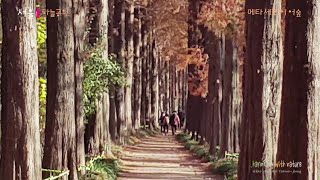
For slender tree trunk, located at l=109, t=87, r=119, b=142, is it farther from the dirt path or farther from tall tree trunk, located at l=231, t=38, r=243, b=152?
tall tree trunk, located at l=231, t=38, r=243, b=152

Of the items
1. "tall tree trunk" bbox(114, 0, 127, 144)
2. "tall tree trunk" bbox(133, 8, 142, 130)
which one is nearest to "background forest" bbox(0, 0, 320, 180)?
"tall tree trunk" bbox(114, 0, 127, 144)

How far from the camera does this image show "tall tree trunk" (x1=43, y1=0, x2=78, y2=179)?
14.6m

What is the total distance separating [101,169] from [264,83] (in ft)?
26.0

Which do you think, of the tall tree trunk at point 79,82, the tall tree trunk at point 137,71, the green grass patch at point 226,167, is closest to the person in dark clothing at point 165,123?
the tall tree trunk at point 137,71

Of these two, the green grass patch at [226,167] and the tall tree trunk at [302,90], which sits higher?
the tall tree trunk at [302,90]

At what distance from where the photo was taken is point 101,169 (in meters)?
20.2

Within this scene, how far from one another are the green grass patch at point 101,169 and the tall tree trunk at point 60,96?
2.66m

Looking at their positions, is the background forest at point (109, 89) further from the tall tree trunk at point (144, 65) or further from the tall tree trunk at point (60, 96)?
the tall tree trunk at point (144, 65)

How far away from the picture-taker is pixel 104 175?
1936 cm

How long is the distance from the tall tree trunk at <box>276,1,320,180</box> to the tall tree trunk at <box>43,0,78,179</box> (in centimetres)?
535

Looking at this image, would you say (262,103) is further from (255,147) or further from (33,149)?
(33,149)

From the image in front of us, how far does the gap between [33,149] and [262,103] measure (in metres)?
4.99

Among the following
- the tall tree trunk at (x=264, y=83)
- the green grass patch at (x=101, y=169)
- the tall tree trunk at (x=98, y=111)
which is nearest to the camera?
the tall tree trunk at (x=264, y=83)

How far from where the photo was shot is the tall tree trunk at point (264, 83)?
13.3m
